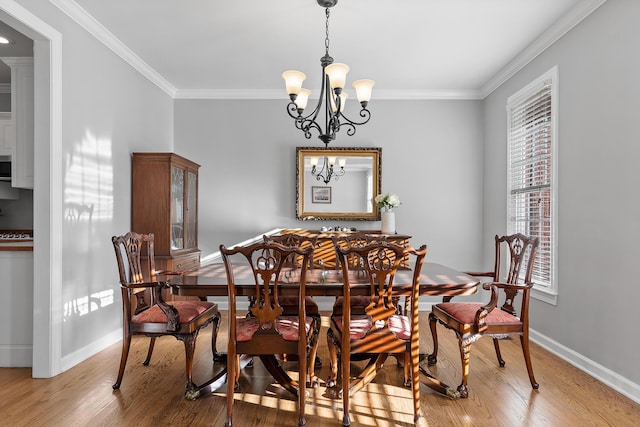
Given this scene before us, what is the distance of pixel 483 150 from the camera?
4.99 m

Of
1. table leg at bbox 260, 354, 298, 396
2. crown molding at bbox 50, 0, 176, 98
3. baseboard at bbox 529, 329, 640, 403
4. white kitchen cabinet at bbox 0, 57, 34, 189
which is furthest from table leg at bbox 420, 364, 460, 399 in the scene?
crown molding at bbox 50, 0, 176, 98

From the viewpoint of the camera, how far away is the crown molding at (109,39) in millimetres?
3027

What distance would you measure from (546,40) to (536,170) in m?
1.15

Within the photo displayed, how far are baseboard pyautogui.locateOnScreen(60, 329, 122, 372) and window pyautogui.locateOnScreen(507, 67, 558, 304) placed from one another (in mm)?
3893

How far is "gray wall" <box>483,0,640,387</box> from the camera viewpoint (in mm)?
2572

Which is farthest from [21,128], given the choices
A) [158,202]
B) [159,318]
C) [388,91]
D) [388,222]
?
[388,91]

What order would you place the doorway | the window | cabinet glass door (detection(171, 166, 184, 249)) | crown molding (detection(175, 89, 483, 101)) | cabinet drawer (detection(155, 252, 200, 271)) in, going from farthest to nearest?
crown molding (detection(175, 89, 483, 101))
cabinet glass door (detection(171, 166, 184, 249))
cabinet drawer (detection(155, 252, 200, 271))
the window
the doorway

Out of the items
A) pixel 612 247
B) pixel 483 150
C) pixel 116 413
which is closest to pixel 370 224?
pixel 483 150

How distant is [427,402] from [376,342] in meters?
0.57

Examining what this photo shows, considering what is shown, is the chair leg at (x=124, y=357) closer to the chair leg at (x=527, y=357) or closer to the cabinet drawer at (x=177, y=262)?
the cabinet drawer at (x=177, y=262)

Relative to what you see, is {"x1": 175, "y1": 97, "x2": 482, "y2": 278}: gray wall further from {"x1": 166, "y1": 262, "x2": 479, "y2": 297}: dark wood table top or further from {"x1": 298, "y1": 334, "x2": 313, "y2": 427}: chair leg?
{"x1": 298, "y1": 334, "x2": 313, "y2": 427}: chair leg

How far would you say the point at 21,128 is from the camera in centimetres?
312

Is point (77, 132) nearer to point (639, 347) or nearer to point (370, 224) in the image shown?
point (370, 224)

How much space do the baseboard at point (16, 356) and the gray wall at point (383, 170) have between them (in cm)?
225
